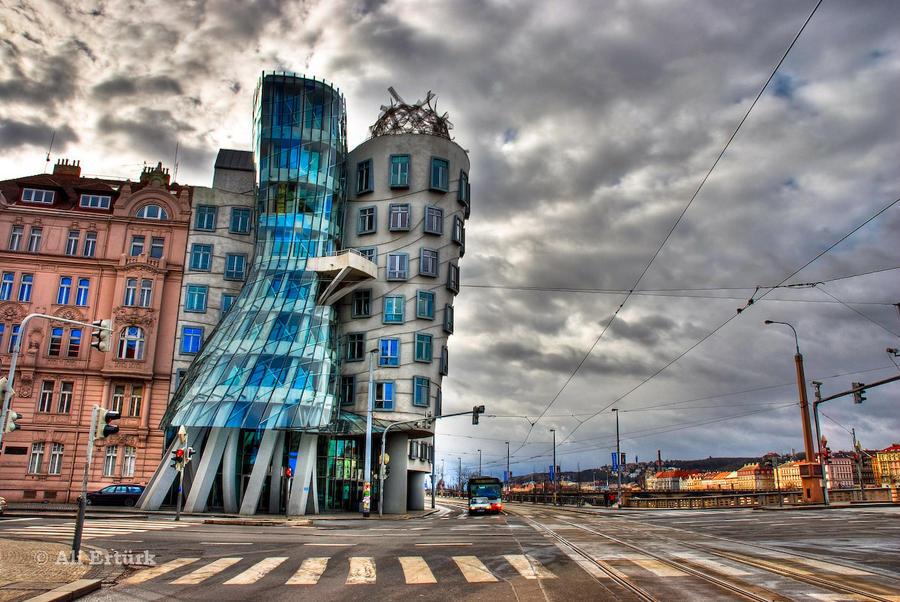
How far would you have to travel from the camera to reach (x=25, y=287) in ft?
158

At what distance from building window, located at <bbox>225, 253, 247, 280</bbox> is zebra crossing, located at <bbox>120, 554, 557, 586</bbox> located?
39.1m

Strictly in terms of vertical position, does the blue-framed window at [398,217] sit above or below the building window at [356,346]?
above

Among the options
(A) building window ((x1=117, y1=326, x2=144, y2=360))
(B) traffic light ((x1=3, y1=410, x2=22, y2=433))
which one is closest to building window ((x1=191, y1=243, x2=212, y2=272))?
(A) building window ((x1=117, y1=326, x2=144, y2=360))

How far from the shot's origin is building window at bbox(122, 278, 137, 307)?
48781mm

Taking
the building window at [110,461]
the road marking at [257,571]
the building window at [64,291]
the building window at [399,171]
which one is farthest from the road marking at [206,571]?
the building window at [399,171]

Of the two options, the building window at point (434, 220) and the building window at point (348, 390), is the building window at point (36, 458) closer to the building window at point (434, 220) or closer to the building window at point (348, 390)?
the building window at point (348, 390)

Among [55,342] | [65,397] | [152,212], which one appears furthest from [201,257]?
[65,397]

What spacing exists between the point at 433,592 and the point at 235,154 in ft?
174

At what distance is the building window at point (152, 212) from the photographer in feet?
168

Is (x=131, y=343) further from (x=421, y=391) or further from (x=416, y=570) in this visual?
(x=416, y=570)

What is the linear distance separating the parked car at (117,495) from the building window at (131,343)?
407 inches

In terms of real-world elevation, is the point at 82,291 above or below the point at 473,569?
above

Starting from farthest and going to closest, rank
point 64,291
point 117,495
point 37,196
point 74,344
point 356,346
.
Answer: point 37,196 < point 356,346 < point 64,291 < point 74,344 < point 117,495

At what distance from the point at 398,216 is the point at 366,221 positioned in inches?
111
